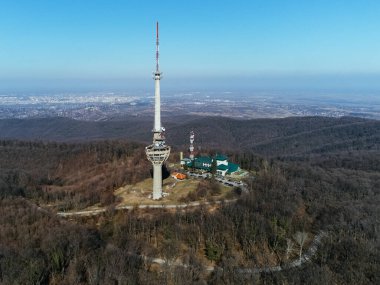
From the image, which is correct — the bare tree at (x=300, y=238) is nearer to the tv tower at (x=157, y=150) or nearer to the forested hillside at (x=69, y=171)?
the tv tower at (x=157, y=150)

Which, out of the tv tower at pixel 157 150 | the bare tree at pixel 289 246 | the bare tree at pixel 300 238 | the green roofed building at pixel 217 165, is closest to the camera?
the bare tree at pixel 289 246

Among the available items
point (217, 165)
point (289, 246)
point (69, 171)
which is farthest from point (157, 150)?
point (69, 171)

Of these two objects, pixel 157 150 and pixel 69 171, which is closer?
pixel 157 150

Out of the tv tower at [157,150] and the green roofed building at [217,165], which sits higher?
the tv tower at [157,150]

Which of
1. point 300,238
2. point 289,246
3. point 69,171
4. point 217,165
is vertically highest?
point 217,165

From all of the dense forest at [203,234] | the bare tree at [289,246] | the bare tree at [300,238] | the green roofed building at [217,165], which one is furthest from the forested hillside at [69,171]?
the bare tree at [300,238]

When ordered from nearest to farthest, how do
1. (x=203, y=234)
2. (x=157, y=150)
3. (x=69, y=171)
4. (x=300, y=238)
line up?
(x=300, y=238)
(x=203, y=234)
(x=157, y=150)
(x=69, y=171)

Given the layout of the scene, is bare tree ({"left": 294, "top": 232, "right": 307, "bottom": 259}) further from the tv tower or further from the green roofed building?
the green roofed building

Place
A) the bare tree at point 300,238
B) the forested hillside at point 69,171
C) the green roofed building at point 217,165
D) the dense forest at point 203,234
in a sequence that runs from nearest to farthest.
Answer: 1. the dense forest at point 203,234
2. the bare tree at point 300,238
3. the forested hillside at point 69,171
4. the green roofed building at point 217,165

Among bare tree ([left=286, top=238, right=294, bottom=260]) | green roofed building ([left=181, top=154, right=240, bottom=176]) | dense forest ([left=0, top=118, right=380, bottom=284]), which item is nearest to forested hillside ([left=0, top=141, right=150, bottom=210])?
dense forest ([left=0, top=118, right=380, bottom=284])

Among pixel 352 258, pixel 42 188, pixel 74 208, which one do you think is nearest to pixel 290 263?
pixel 352 258

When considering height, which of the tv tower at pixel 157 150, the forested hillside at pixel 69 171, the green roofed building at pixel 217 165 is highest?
the tv tower at pixel 157 150

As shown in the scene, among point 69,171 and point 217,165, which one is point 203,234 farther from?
point 69,171
